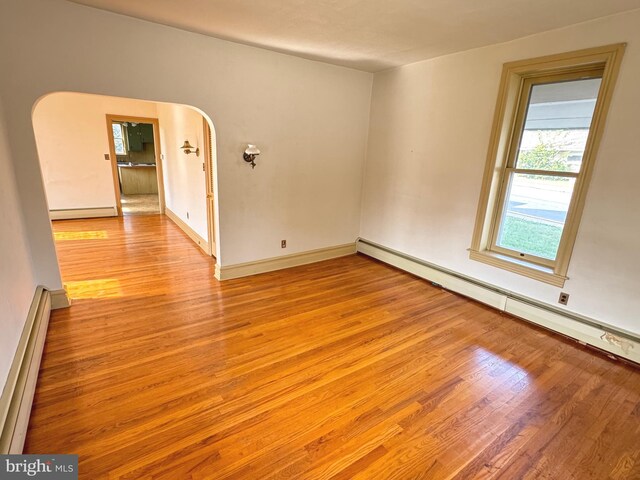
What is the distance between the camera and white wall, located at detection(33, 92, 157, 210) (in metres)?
5.89

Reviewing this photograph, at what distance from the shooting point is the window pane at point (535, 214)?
2.90 meters

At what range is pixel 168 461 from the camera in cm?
163

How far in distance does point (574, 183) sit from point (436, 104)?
165 cm

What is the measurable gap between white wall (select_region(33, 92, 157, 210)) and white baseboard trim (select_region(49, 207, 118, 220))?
0.23 feet

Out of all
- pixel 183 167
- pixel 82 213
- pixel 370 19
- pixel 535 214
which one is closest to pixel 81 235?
pixel 82 213

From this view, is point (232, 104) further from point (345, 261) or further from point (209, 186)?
point (345, 261)

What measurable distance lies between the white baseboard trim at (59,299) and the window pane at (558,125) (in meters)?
4.62

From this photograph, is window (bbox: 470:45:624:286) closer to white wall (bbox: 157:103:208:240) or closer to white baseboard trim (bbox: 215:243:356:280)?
white baseboard trim (bbox: 215:243:356:280)

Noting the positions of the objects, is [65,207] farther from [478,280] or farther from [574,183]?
[574,183]

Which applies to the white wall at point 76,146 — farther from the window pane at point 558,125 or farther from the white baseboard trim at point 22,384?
the window pane at point 558,125

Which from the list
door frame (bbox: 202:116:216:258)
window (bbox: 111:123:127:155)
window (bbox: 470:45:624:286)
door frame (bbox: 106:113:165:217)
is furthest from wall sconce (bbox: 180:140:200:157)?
window (bbox: 111:123:127:155)

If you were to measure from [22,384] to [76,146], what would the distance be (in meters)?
5.95

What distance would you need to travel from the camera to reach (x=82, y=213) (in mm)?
6465

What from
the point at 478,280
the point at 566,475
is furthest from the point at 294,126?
the point at 566,475
